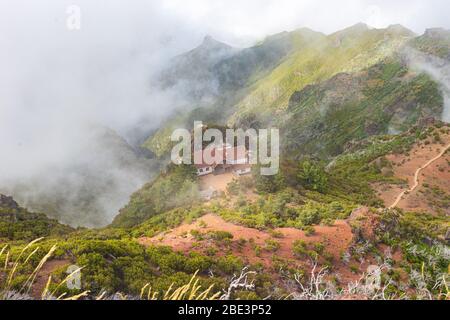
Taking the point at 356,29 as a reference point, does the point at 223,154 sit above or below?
below

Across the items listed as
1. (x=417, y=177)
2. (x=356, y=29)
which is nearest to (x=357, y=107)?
(x=356, y=29)

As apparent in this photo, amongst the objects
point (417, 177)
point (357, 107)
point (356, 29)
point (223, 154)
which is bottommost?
point (417, 177)

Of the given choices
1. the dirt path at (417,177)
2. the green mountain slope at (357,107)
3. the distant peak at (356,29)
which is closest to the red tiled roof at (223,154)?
the dirt path at (417,177)

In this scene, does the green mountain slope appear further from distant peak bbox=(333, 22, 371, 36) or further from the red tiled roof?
the red tiled roof

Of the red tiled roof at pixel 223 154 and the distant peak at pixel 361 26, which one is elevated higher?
the distant peak at pixel 361 26

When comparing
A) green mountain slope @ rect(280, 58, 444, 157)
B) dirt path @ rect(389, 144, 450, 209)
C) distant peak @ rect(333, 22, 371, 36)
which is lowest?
dirt path @ rect(389, 144, 450, 209)

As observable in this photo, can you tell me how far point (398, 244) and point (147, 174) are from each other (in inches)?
3542

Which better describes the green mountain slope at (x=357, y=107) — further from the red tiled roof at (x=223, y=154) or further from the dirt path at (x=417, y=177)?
the red tiled roof at (x=223, y=154)

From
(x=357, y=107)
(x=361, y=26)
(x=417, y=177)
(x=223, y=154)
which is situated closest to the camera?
(x=223, y=154)

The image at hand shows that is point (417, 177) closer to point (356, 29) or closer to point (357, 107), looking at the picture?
point (357, 107)

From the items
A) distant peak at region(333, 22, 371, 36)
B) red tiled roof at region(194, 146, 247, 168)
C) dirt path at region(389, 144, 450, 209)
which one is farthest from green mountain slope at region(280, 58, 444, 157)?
red tiled roof at region(194, 146, 247, 168)

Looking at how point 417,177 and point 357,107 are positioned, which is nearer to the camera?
point 417,177

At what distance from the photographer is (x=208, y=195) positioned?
31.2m
